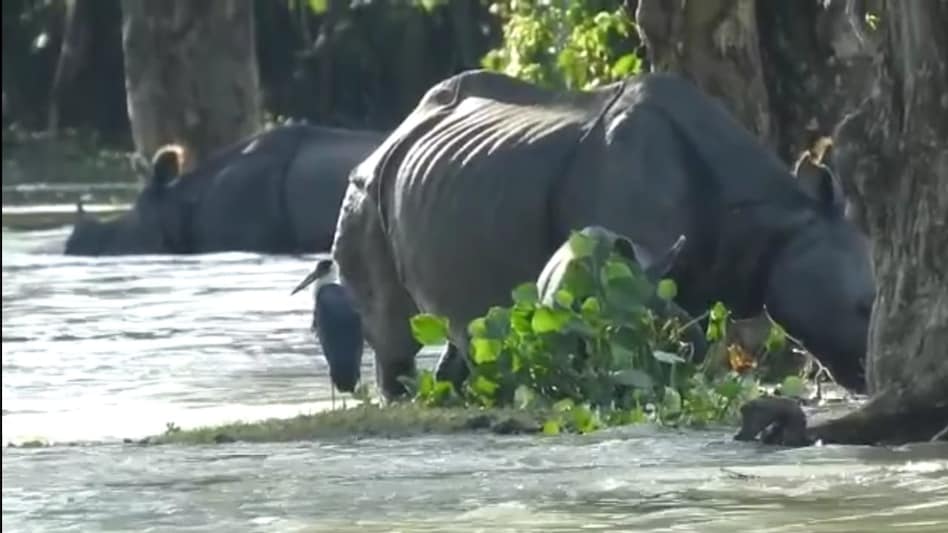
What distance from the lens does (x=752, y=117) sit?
12969mm

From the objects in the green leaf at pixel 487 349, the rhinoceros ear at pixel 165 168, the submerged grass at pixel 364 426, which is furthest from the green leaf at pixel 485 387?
the rhinoceros ear at pixel 165 168

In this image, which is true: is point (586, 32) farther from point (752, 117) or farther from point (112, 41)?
point (112, 41)

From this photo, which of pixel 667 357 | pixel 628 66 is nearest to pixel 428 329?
pixel 667 357

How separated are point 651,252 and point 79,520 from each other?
11.2ft

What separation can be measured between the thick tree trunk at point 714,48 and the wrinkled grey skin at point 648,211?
4.08 ft

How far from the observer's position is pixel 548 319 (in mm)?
9875

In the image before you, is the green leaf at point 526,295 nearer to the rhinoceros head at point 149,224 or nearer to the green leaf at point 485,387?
the green leaf at point 485,387

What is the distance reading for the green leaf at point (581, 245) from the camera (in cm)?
988

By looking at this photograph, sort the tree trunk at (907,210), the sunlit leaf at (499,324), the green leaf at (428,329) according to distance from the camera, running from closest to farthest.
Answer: the tree trunk at (907,210)
the sunlit leaf at (499,324)
the green leaf at (428,329)

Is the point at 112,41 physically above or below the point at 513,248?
below

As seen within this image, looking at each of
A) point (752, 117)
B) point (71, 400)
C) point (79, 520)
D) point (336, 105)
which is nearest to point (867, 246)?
point (752, 117)

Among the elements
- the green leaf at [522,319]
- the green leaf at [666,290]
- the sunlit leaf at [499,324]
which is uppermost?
the green leaf at [666,290]

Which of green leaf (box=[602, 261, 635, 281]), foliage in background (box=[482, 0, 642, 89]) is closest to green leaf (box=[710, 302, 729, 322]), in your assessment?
green leaf (box=[602, 261, 635, 281])

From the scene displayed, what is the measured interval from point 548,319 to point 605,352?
0.71 ft
